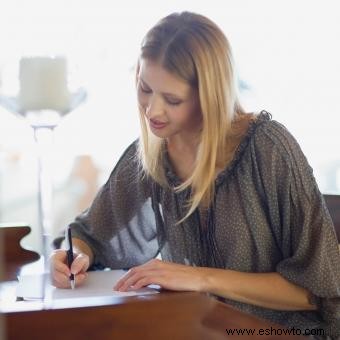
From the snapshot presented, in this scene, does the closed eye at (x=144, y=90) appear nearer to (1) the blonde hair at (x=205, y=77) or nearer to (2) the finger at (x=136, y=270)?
(1) the blonde hair at (x=205, y=77)

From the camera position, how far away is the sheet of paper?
912 millimetres

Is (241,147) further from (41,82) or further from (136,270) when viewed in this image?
(41,82)

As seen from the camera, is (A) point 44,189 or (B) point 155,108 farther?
(A) point 44,189

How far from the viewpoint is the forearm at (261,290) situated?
105 cm

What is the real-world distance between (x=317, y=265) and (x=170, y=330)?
45 cm

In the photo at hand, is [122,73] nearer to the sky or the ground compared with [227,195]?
nearer to the sky

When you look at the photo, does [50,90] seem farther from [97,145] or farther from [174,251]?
[97,145]

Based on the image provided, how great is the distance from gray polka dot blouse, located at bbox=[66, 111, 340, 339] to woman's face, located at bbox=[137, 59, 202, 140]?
120 mm

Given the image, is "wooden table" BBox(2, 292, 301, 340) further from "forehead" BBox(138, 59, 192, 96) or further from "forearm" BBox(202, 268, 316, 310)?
"forehead" BBox(138, 59, 192, 96)

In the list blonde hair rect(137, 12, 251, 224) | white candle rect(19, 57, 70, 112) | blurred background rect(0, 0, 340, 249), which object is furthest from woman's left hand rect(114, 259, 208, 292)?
blurred background rect(0, 0, 340, 249)

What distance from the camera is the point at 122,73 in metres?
2.04

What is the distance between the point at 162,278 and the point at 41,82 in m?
0.66

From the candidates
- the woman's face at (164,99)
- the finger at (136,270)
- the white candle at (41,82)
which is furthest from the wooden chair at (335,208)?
the white candle at (41,82)

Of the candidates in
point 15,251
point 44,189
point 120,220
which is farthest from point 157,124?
point 44,189
